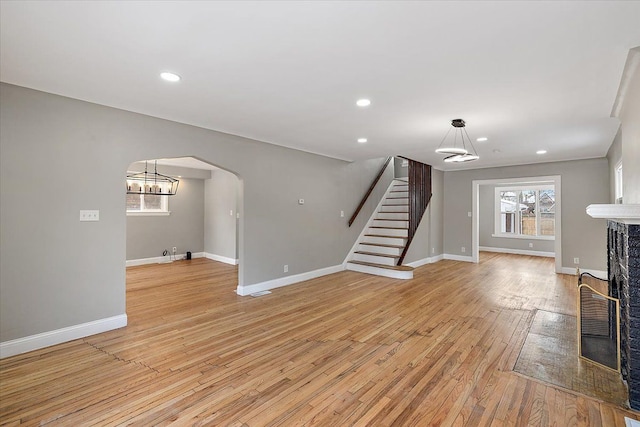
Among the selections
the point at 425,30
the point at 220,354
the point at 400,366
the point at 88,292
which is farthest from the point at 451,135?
the point at 88,292

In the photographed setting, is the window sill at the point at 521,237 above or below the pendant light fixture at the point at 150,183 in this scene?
below

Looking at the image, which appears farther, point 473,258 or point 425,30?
point 473,258

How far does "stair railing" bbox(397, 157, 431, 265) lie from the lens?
6566 millimetres

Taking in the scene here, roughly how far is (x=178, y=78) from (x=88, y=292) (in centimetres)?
243

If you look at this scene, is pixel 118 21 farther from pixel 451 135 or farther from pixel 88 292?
pixel 451 135

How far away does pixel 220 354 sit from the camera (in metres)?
2.86

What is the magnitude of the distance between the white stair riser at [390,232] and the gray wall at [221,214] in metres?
3.36

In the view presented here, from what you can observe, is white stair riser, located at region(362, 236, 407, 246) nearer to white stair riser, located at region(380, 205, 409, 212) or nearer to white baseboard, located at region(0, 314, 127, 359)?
white stair riser, located at region(380, 205, 409, 212)

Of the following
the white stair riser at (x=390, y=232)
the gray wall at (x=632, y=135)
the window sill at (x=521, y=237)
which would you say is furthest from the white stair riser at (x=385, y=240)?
the window sill at (x=521, y=237)

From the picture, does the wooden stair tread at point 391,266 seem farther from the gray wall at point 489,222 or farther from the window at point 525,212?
the window at point 525,212

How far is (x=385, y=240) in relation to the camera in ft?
23.0

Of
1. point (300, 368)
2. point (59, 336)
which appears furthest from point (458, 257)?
point (59, 336)

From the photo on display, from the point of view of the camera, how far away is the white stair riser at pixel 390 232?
6920mm

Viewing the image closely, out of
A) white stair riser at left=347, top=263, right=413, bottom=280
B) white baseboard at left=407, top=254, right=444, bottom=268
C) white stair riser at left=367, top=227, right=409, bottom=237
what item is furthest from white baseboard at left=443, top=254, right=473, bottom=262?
white stair riser at left=347, top=263, right=413, bottom=280
